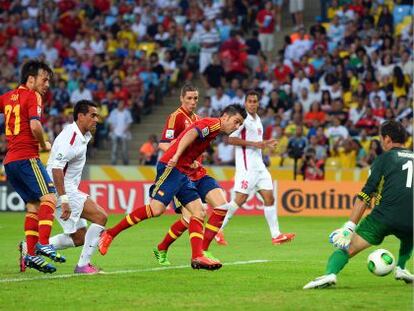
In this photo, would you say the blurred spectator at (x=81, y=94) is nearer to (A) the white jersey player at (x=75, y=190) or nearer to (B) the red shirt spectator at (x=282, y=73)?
(B) the red shirt spectator at (x=282, y=73)

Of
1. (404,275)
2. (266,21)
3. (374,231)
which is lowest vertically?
(404,275)

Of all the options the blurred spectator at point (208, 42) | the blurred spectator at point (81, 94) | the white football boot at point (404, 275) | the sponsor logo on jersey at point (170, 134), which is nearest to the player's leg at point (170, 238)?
the sponsor logo on jersey at point (170, 134)

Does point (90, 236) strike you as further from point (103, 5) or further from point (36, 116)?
point (103, 5)

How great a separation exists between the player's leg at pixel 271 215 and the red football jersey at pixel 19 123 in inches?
241

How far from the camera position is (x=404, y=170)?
11.0 m

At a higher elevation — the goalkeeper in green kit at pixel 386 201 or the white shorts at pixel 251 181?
the goalkeeper in green kit at pixel 386 201

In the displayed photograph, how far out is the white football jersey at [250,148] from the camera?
1861 cm

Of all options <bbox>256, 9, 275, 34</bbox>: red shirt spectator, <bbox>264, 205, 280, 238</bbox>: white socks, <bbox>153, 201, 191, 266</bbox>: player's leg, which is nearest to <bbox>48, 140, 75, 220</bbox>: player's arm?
<bbox>153, 201, 191, 266</bbox>: player's leg

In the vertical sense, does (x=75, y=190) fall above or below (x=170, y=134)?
below

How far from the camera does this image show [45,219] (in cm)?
1298

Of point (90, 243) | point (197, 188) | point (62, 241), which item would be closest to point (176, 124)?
point (197, 188)

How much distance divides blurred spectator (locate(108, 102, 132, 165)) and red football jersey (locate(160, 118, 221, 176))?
17.4m

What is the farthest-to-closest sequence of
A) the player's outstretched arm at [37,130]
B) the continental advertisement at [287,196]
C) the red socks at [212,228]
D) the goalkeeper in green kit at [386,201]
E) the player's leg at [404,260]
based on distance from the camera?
the continental advertisement at [287,196] → the red socks at [212,228] → the player's outstretched arm at [37,130] → the player's leg at [404,260] → the goalkeeper in green kit at [386,201]

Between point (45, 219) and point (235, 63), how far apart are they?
66.6 feet
